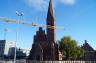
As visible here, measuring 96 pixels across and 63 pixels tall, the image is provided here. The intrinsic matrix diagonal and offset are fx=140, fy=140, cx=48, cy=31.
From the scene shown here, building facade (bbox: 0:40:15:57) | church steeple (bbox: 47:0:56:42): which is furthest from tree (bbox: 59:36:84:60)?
building facade (bbox: 0:40:15:57)

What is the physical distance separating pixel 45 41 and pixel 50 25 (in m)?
9.49

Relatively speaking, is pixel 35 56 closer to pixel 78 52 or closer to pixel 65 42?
pixel 65 42

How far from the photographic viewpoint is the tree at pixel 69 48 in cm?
7316

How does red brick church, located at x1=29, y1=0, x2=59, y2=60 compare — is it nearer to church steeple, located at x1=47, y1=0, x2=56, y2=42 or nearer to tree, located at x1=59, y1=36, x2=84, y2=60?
church steeple, located at x1=47, y1=0, x2=56, y2=42

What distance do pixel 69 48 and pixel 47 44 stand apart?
12.4m

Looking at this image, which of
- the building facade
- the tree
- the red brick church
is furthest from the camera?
the building facade

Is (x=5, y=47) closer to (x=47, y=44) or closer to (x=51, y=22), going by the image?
(x=51, y=22)

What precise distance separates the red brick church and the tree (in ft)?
15.7

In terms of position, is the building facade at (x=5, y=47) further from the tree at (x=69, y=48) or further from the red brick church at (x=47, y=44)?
the tree at (x=69, y=48)

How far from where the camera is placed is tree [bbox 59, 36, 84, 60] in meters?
73.2

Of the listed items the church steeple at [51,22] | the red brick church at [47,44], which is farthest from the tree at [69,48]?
the church steeple at [51,22]

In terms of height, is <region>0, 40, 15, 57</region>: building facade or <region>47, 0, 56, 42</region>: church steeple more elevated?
<region>47, 0, 56, 42</region>: church steeple

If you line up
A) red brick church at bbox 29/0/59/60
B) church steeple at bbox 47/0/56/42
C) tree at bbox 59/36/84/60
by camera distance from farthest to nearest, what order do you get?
1. church steeple at bbox 47/0/56/42
2. tree at bbox 59/36/84/60
3. red brick church at bbox 29/0/59/60

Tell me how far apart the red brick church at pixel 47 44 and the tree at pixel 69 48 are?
4793 mm
